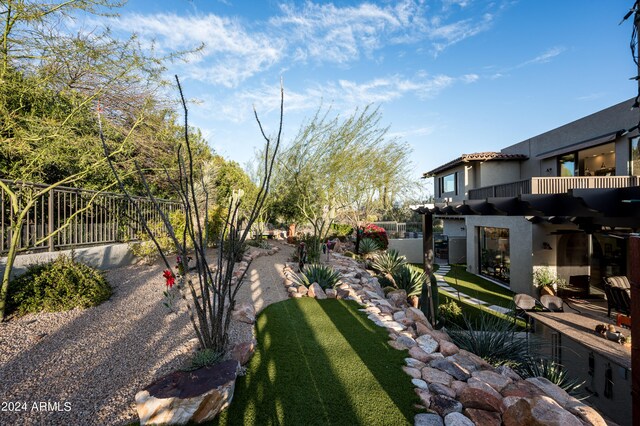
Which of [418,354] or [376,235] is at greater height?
[376,235]

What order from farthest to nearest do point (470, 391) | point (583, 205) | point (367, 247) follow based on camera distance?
point (367, 247), point (583, 205), point (470, 391)

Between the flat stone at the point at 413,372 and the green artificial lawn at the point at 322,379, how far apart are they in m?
0.06

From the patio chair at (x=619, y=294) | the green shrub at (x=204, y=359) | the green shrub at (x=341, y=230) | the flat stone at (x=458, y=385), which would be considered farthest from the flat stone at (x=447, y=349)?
the green shrub at (x=341, y=230)

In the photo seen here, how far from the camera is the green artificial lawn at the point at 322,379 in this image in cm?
245

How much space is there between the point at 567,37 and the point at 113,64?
435 inches

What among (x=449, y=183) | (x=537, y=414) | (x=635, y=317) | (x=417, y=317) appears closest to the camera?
(x=635, y=317)

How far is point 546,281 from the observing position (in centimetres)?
977

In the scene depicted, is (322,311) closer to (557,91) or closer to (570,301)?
(570,301)

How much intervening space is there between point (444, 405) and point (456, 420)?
8.3 inches

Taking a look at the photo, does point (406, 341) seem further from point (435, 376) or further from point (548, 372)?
point (548, 372)

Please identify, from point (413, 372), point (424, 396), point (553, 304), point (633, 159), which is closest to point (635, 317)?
point (424, 396)

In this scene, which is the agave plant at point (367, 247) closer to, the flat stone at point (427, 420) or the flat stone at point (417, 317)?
the flat stone at point (417, 317)

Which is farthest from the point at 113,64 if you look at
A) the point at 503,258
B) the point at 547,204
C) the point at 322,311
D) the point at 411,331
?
the point at 503,258

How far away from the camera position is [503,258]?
12164 mm
